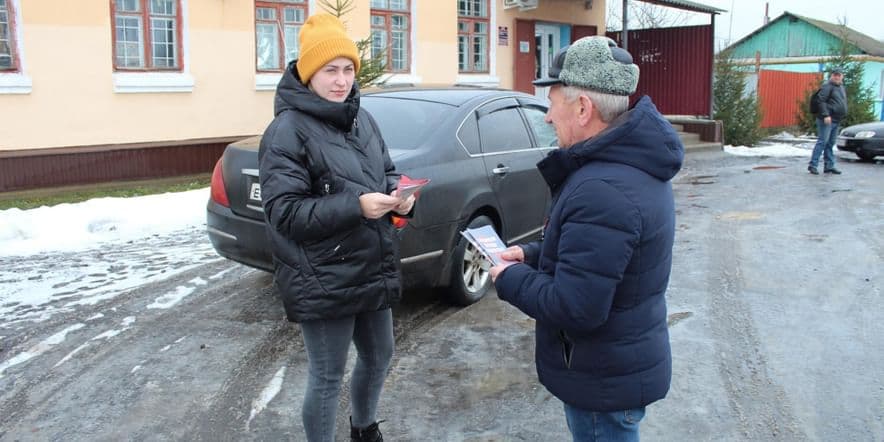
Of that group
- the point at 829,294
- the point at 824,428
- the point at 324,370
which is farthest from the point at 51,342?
the point at 829,294

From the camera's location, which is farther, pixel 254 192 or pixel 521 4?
pixel 521 4

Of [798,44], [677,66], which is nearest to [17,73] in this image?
[677,66]

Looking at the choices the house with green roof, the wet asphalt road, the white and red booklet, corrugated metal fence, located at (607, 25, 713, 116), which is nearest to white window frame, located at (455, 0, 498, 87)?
corrugated metal fence, located at (607, 25, 713, 116)

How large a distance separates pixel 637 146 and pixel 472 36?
547 inches

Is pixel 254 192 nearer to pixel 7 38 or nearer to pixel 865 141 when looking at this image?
pixel 7 38

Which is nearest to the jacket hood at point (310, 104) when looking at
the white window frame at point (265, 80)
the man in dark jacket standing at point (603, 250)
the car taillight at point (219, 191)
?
the man in dark jacket standing at point (603, 250)

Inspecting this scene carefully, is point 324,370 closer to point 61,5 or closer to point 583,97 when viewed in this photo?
point 583,97

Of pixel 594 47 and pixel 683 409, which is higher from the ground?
pixel 594 47

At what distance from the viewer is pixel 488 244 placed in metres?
2.38

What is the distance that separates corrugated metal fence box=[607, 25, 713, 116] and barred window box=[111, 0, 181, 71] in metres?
10.9

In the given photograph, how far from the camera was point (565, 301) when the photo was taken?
6.59 ft

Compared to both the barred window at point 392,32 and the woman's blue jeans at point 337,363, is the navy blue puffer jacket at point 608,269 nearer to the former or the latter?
→ the woman's blue jeans at point 337,363

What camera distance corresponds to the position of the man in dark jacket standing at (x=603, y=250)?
6.47 ft

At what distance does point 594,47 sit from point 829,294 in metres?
4.68
